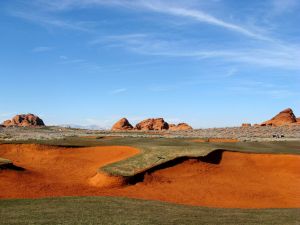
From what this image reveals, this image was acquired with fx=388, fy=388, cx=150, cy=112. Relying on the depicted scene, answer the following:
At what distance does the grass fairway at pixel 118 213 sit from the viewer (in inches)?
648

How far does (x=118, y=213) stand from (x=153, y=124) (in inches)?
4656

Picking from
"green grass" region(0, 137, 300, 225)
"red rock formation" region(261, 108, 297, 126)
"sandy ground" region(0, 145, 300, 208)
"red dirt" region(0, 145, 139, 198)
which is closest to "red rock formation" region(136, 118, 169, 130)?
"red rock formation" region(261, 108, 297, 126)

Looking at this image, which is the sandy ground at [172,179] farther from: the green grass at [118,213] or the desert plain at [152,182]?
the green grass at [118,213]

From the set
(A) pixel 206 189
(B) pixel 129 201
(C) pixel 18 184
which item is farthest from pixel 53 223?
(A) pixel 206 189

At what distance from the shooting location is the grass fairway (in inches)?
648

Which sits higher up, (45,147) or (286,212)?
(45,147)

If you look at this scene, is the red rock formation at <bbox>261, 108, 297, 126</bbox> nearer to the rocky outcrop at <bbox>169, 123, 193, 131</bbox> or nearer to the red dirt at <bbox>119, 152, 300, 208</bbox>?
the rocky outcrop at <bbox>169, 123, 193, 131</bbox>

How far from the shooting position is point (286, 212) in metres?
20.8

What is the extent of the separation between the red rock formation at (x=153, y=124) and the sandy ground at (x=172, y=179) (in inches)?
3717

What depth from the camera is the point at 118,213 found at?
1814 cm

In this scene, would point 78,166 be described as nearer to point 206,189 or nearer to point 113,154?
point 113,154

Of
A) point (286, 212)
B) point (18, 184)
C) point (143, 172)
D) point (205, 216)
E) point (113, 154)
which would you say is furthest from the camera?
point (113, 154)

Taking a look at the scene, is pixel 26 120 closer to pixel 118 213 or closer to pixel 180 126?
pixel 180 126

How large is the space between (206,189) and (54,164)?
14.8 m
